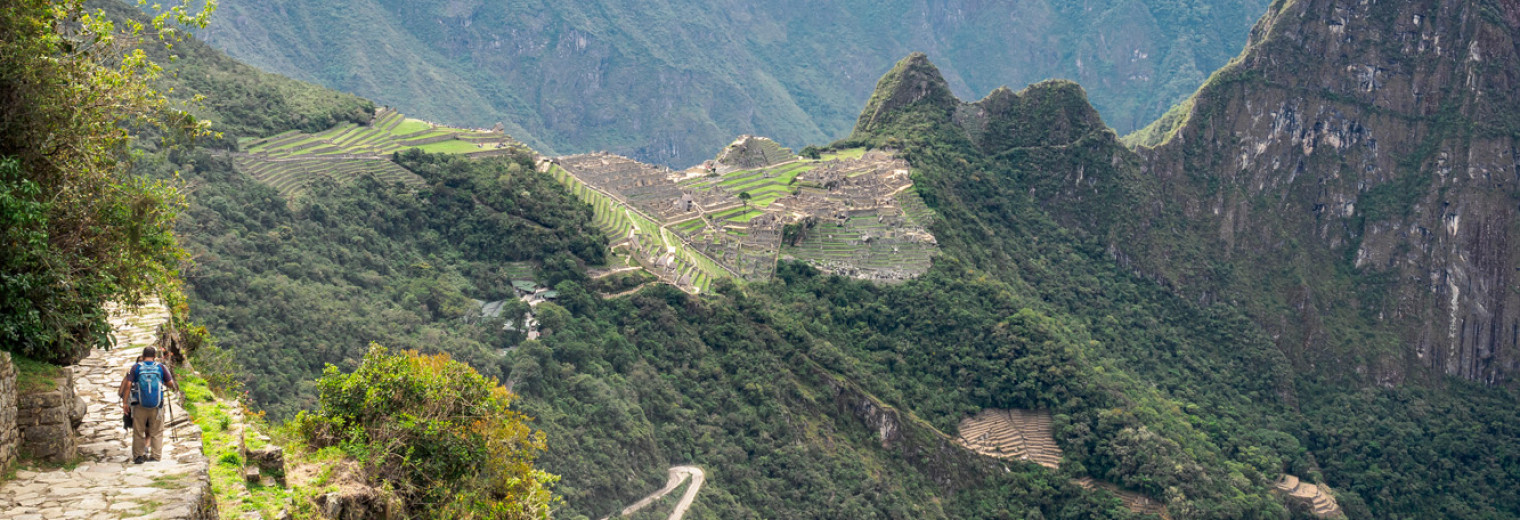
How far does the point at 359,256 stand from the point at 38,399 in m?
33.1

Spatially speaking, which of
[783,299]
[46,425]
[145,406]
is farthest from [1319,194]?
[46,425]

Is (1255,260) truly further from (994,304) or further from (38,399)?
(38,399)

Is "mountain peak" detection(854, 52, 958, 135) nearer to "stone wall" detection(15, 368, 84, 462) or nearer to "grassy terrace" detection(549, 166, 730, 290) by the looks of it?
"grassy terrace" detection(549, 166, 730, 290)

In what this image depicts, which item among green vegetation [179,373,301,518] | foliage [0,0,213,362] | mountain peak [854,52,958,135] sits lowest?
green vegetation [179,373,301,518]

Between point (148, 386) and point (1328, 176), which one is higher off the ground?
point (1328, 176)

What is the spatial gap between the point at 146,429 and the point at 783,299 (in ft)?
130

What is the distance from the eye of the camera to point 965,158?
71625mm

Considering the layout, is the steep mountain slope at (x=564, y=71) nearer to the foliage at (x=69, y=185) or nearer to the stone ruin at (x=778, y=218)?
the stone ruin at (x=778, y=218)

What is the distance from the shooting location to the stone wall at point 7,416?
10.4 meters

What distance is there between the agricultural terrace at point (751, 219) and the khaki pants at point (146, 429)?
118 feet

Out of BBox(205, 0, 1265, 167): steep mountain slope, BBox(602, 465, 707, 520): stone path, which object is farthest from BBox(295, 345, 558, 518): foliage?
BBox(205, 0, 1265, 167): steep mountain slope

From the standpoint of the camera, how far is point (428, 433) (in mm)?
15992

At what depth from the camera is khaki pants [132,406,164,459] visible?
11359 mm

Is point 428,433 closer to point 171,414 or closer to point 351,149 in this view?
point 171,414
